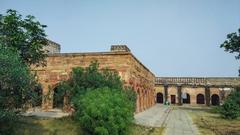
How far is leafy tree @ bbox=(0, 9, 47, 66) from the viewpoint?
1164 cm

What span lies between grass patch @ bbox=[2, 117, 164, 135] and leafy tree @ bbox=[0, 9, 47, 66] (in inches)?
121

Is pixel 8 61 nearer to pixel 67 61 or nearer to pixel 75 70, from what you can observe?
pixel 75 70

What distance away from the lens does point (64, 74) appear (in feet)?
66.8

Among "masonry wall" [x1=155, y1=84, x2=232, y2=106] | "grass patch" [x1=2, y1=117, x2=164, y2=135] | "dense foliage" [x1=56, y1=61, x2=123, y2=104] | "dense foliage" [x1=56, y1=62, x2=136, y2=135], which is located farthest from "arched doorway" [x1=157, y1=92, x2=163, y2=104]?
"dense foliage" [x1=56, y1=62, x2=136, y2=135]

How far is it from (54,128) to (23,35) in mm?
4473

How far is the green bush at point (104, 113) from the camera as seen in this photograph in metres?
10.8

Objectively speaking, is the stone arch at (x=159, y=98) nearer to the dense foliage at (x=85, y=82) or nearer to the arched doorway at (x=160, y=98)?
the arched doorway at (x=160, y=98)

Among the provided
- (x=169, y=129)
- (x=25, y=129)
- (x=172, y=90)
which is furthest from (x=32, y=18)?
(x=172, y=90)

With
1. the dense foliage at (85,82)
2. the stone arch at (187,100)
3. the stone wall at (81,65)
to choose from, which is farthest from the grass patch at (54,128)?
the stone arch at (187,100)

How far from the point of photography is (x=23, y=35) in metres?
12.1

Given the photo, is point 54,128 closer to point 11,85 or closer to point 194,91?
point 11,85

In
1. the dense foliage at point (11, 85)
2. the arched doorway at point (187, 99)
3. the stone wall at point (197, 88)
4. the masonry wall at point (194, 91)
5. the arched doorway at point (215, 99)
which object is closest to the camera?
the dense foliage at point (11, 85)

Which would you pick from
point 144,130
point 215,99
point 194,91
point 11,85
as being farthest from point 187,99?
point 11,85

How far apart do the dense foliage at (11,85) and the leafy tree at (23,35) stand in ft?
10.6
